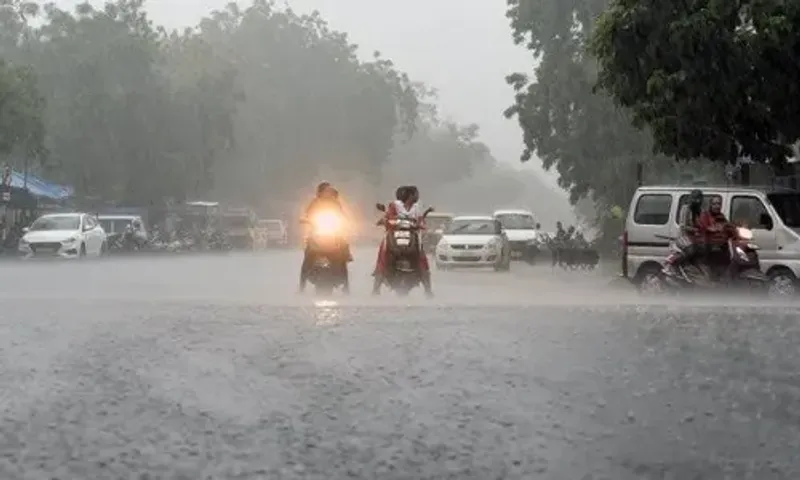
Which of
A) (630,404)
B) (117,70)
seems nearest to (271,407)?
(630,404)

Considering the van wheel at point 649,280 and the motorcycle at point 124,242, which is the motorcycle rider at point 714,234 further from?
the motorcycle at point 124,242

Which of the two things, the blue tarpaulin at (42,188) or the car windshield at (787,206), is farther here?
the blue tarpaulin at (42,188)

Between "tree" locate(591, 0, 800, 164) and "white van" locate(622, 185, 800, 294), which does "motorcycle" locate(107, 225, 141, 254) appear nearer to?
"tree" locate(591, 0, 800, 164)

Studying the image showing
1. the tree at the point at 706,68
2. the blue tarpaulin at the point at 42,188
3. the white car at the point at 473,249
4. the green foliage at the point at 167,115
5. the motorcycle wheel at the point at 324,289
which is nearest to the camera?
the motorcycle wheel at the point at 324,289

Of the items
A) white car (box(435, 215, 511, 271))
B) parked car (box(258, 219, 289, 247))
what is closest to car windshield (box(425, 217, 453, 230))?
white car (box(435, 215, 511, 271))

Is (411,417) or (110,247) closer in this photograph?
(411,417)

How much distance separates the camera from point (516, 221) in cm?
3881

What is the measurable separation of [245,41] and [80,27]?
29.8m

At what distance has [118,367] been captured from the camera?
785cm

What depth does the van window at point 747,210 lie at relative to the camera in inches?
685

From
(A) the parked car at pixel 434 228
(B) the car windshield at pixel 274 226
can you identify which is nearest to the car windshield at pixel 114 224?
(A) the parked car at pixel 434 228

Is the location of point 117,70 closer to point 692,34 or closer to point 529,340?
point 692,34

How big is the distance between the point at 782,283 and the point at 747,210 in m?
1.13

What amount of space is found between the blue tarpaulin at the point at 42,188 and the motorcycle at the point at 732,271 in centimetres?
3388
